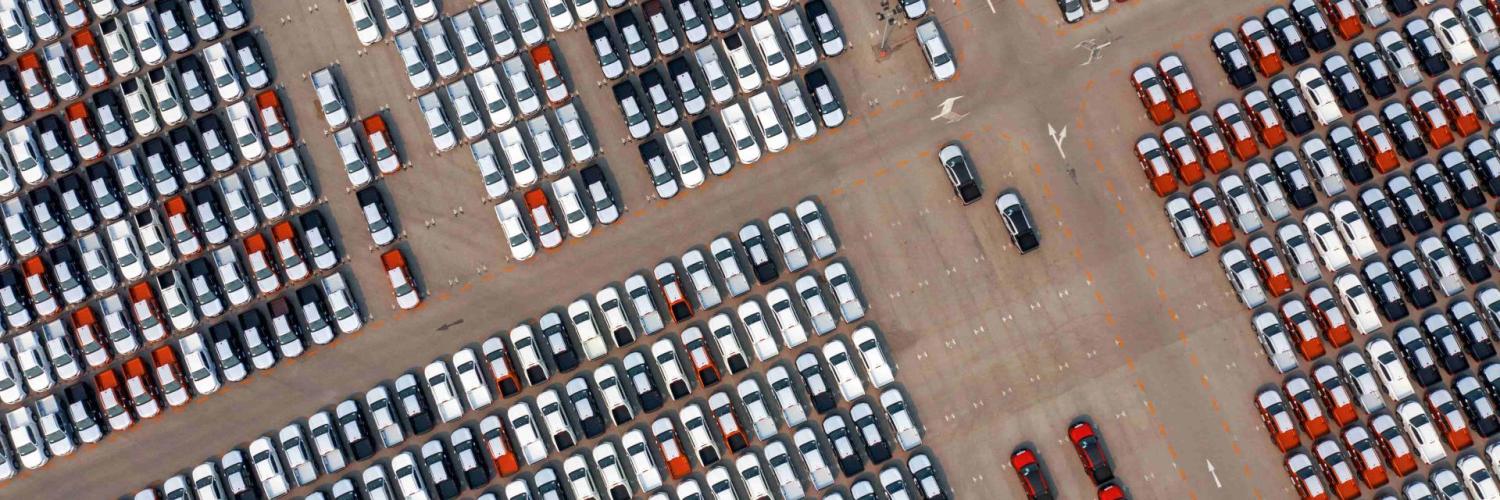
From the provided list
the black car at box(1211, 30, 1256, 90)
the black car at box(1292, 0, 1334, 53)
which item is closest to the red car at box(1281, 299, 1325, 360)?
the black car at box(1211, 30, 1256, 90)

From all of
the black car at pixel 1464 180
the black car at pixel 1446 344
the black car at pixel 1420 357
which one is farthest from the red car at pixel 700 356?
the black car at pixel 1464 180

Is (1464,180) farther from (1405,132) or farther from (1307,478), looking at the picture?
(1307,478)

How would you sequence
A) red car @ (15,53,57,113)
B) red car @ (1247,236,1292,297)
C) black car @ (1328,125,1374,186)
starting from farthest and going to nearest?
red car @ (15,53,57,113)
black car @ (1328,125,1374,186)
red car @ (1247,236,1292,297)

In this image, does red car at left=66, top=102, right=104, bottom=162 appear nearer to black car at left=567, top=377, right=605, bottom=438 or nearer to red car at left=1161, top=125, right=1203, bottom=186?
black car at left=567, top=377, right=605, bottom=438

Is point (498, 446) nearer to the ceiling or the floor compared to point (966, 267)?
nearer to the floor

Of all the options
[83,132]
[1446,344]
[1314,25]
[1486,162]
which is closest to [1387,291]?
[1446,344]

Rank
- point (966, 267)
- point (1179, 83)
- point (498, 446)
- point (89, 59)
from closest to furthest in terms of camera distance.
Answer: point (1179, 83) < point (498, 446) < point (966, 267) < point (89, 59)
